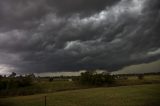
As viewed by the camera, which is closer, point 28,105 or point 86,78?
point 28,105

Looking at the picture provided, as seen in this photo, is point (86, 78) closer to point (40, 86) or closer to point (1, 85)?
point (40, 86)

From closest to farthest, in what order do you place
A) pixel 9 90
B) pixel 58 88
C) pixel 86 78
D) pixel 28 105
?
pixel 28 105
pixel 9 90
pixel 58 88
pixel 86 78

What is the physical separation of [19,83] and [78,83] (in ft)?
72.2

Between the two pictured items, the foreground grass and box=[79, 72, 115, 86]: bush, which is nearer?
the foreground grass

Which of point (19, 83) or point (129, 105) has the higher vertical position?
point (19, 83)

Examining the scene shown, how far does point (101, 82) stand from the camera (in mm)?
95750

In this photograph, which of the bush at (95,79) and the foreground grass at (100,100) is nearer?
the foreground grass at (100,100)

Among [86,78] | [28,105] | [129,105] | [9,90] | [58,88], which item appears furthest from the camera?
[86,78]

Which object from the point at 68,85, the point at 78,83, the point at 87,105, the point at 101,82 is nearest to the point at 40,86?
the point at 68,85

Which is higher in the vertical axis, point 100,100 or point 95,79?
point 95,79

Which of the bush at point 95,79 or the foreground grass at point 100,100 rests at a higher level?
A: the bush at point 95,79

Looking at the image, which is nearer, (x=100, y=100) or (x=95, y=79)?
(x=100, y=100)

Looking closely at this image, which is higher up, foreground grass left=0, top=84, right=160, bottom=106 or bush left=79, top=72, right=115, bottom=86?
bush left=79, top=72, right=115, bottom=86

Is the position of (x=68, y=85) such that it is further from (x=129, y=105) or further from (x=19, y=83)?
(x=129, y=105)
